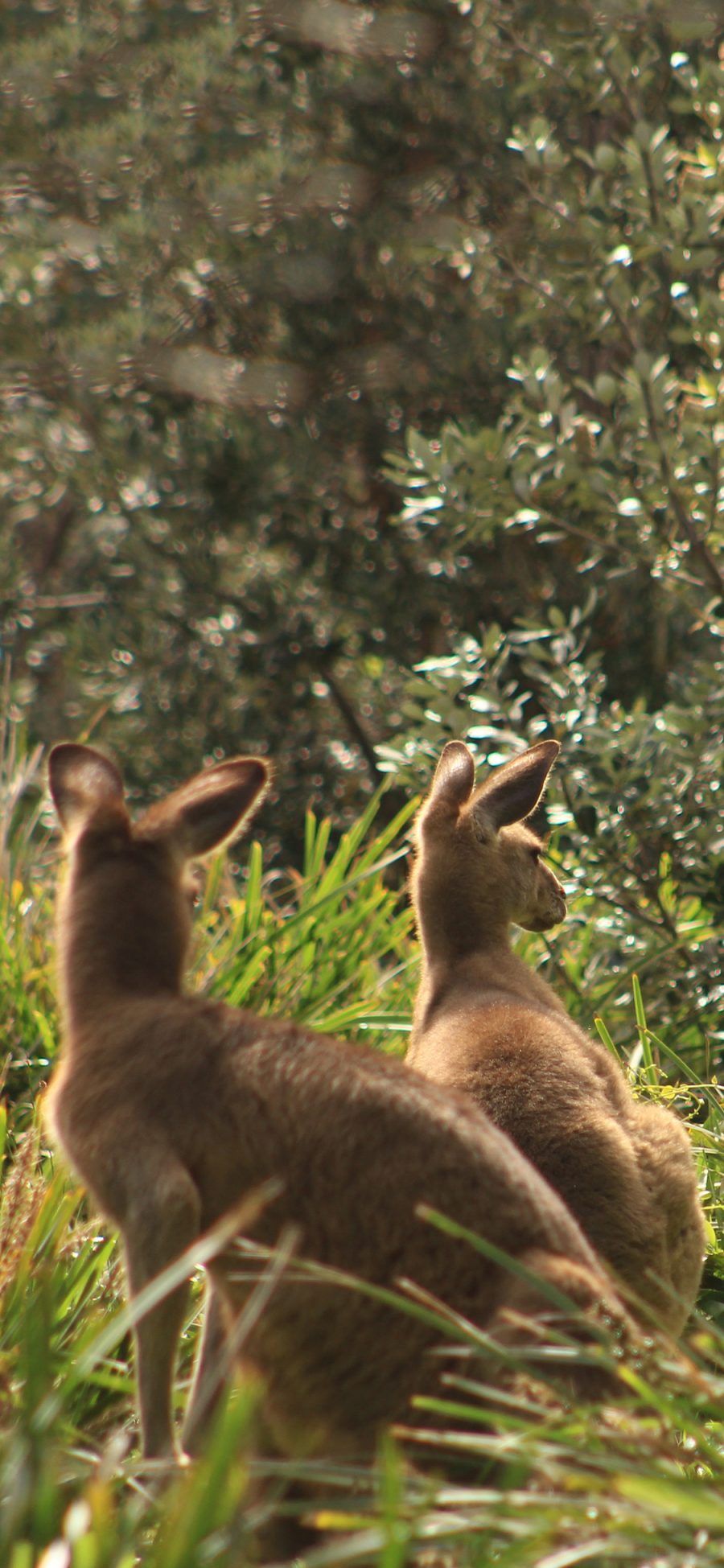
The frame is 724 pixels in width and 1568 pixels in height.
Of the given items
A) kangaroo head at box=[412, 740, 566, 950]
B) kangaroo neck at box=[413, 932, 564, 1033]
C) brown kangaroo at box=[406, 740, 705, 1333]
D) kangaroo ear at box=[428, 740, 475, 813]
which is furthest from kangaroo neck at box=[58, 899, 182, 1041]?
kangaroo ear at box=[428, 740, 475, 813]

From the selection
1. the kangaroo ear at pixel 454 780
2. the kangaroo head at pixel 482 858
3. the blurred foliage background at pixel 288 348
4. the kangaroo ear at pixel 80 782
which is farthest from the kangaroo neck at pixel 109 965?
the blurred foliage background at pixel 288 348

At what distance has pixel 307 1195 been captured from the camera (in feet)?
8.51

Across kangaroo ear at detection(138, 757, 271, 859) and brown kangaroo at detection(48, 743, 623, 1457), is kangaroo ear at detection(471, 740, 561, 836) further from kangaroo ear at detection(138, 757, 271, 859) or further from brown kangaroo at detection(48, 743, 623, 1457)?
brown kangaroo at detection(48, 743, 623, 1457)

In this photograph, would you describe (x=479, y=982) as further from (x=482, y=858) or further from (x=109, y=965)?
(x=109, y=965)

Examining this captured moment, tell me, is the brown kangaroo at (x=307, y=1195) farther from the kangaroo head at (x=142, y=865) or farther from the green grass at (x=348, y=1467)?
the kangaroo head at (x=142, y=865)

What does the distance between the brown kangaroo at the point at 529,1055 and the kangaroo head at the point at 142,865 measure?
0.80 meters

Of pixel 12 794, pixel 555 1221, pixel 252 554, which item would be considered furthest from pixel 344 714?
pixel 555 1221

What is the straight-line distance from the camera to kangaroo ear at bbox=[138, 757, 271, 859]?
3.13 m

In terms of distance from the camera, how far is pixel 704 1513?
1957mm

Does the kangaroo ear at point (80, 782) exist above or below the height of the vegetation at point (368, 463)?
above

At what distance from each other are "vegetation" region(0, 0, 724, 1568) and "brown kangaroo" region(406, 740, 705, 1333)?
0.46 meters

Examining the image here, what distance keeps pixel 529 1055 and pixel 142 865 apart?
988mm

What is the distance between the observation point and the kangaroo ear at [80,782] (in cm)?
322

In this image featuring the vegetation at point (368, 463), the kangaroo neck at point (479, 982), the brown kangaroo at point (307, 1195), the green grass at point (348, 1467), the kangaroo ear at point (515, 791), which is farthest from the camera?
the vegetation at point (368, 463)
